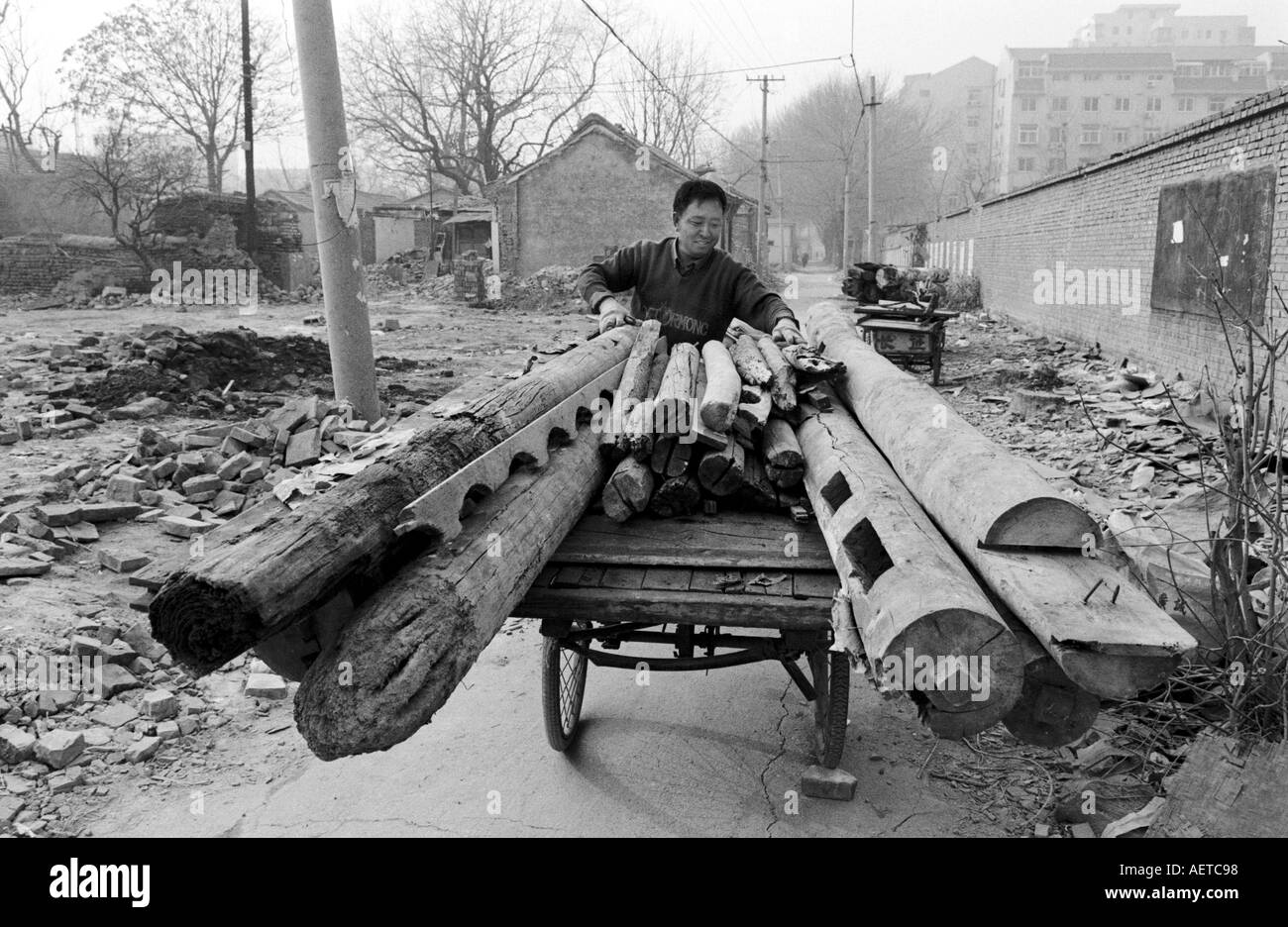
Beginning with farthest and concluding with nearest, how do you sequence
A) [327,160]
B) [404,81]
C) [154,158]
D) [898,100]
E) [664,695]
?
[898,100]
[404,81]
[154,158]
[327,160]
[664,695]

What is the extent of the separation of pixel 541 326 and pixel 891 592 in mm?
20064

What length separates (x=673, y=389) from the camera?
3.35 m

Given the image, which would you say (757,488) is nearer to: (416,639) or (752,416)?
(752,416)

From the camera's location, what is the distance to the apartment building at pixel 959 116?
78.4 m

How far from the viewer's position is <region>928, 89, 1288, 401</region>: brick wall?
30.3 feet

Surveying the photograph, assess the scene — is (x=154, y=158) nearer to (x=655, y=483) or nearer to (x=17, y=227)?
(x=17, y=227)

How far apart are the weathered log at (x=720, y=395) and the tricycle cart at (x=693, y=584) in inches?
12.7

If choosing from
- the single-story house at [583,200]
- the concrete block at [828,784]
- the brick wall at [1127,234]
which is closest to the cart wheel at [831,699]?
the concrete block at [828,784]

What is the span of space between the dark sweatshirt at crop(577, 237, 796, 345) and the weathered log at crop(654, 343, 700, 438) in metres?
0.79

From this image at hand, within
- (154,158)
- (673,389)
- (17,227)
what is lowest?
(673,389)

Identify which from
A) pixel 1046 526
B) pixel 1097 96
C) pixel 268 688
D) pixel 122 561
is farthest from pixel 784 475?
pixel 1097 96

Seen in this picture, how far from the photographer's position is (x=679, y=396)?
3.13 m

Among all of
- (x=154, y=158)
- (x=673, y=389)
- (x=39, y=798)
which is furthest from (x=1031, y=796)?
(x=154, y=158)

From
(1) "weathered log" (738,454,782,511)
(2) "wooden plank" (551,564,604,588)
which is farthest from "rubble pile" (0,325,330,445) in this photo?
(1) "weathered log" (738,454,782,511)
